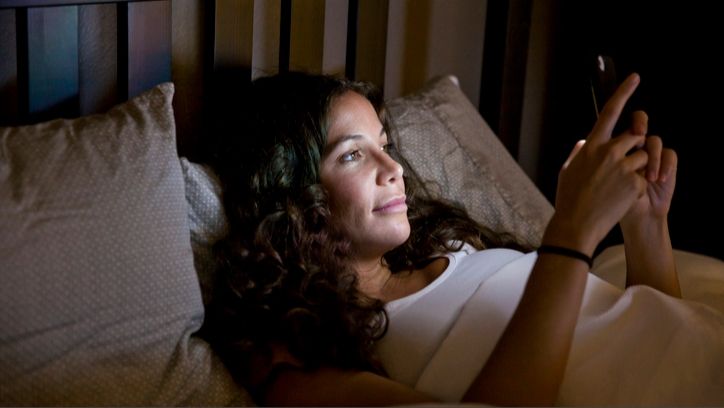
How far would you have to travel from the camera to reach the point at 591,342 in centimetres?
118

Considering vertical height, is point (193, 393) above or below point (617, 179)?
below

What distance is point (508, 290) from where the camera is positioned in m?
1.25

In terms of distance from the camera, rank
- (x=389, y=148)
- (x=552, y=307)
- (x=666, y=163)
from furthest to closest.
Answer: (x=389, y=148), (x=666, y=163), (x=552, y=307)

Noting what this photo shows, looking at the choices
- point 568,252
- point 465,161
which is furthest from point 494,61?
point 568,252

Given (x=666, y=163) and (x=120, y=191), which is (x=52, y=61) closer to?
(x=120, y=191)

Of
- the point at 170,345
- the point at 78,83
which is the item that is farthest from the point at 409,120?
the point at 170,345

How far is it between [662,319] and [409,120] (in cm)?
63

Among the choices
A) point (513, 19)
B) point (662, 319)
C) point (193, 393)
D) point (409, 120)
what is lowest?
point (193, 393)

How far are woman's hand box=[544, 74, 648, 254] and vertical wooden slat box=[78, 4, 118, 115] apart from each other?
0.74 metres

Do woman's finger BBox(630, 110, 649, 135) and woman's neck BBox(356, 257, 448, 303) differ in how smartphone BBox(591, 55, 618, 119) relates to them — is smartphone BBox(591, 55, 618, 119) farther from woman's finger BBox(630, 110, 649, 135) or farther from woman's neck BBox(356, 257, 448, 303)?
woman's neck BBox(356, 257, 448, 303)

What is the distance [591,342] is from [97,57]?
85 centimetres

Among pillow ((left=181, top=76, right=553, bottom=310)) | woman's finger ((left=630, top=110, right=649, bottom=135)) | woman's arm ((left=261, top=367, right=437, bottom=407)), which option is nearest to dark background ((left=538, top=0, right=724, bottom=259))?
pillow ((left=181, top=76, right=553, bottom=310))

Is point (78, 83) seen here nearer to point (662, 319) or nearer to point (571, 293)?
point (571, 293)

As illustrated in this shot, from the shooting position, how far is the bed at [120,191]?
102cm
